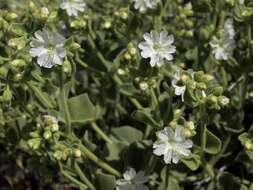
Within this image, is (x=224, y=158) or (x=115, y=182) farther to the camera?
(x=224, y=158)

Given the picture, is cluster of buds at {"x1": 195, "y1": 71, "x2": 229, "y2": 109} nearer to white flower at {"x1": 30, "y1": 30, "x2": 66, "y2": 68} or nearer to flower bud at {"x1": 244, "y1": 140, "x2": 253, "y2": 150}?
flower bud at {"x1": 244, "y1": 140, "x2": 253, "y2": 150}

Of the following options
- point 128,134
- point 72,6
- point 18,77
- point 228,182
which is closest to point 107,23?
point 72,6

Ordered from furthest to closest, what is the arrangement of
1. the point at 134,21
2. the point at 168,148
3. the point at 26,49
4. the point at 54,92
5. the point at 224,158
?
the point at 224,158 < the point at 134,21 < the point at 54,92 < the point at 26,49 < the point at 168,148

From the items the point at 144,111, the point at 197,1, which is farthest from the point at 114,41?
the point at 144,111

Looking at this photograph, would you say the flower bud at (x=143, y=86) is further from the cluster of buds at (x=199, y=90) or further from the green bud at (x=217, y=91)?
the green bud at (x=217, y=91)

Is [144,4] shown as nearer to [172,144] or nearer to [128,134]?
[128,134]

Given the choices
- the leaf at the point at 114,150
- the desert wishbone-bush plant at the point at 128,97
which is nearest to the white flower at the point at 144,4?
the desert wishbone-bush plant at the point at 128,97

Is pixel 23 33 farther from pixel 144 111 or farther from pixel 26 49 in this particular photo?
pixel 144 111
